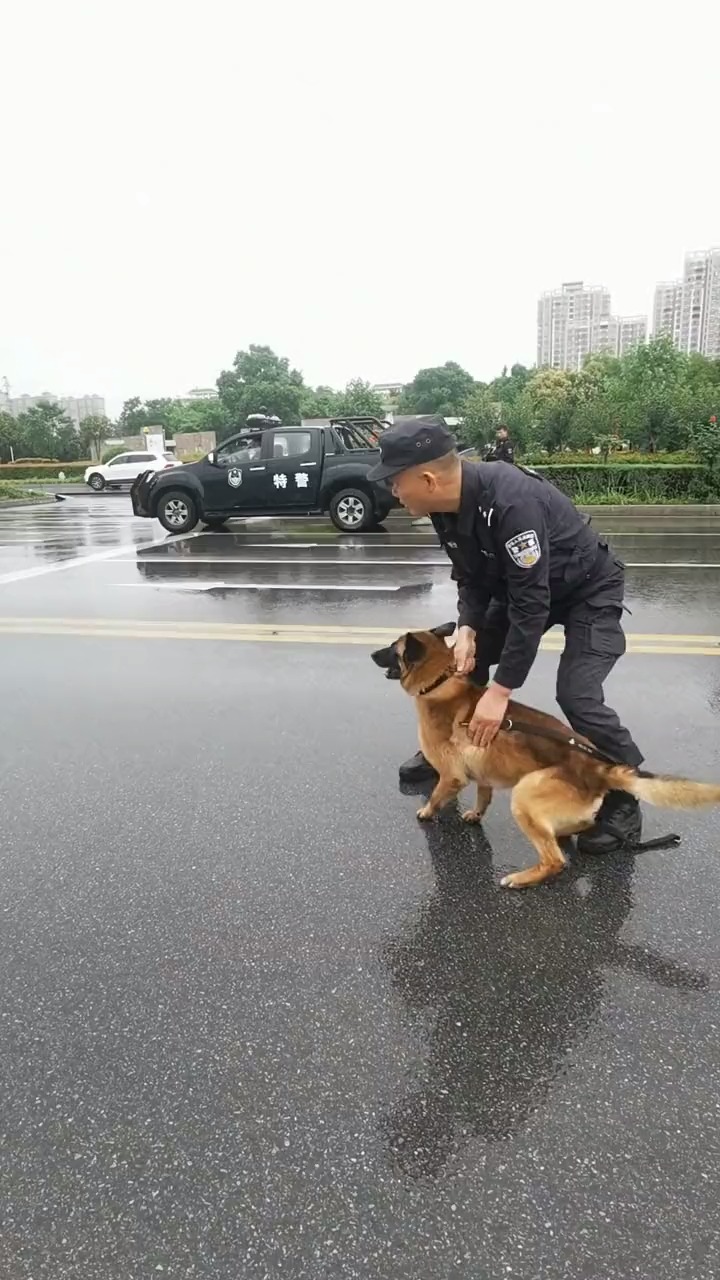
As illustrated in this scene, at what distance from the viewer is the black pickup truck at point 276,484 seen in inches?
497

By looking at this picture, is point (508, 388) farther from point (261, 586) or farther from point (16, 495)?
point (261, 586)

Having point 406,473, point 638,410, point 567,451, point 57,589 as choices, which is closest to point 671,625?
point 406,473

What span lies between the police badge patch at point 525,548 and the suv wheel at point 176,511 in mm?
11278

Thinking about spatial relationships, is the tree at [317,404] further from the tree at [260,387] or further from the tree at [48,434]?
the tree at [48,434]

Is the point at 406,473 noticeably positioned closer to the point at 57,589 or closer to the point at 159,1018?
the point at 159,1018

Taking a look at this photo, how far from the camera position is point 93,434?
54719mm

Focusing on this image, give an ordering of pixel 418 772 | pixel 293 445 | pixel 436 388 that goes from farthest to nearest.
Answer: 1. pixel 436 388
2. pixel 293 445
3. pixel 418 772

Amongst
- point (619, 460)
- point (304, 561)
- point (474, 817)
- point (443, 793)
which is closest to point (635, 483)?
point (619, 460)

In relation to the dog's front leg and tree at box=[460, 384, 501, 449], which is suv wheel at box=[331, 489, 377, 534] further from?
tree at box=[460, 384, 501, 449]

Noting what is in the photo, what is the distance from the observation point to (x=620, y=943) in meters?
2.34

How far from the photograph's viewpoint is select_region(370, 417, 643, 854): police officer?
2496mm

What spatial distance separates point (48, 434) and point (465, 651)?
199ft

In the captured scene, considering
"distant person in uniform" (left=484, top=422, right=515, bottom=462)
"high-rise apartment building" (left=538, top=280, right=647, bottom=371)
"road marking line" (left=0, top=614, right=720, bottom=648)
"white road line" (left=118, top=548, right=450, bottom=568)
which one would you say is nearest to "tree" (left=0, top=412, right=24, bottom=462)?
"distant person in uniform" (left=484, top=422, right=515, bottom=462)

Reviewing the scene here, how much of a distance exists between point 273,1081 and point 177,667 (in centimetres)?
365
